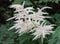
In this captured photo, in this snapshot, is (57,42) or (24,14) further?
(57,42)

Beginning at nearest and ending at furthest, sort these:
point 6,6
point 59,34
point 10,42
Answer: point 59,34 < point 10,42 < point 6,6

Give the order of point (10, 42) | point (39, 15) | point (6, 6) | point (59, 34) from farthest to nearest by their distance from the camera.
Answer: point (6, 6) → point (10, 42) → point (59, 34) → point (39, 15)

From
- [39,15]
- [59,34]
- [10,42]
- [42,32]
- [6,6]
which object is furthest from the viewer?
[6,6]

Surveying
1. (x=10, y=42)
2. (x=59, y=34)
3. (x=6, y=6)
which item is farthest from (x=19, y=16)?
(x=6, y=6)

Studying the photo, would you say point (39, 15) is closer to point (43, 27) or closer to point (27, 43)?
point (43, 27)

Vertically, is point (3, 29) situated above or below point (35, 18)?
below

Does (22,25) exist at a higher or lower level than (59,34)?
higher

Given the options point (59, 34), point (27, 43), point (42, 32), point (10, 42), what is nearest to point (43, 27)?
point (42, 32)

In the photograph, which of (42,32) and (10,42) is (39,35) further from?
(10,42)

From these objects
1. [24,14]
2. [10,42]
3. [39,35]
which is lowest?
[10,42]
